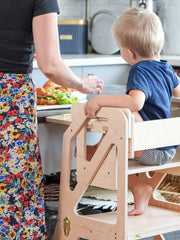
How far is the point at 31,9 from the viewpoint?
201cm

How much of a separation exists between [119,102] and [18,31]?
1.44 ft

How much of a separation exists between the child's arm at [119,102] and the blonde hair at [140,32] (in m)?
0.23

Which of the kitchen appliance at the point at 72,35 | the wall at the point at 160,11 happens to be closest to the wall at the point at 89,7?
the wall at the point at 160,11

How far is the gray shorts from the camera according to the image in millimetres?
2205

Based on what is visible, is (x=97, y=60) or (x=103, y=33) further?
(x=103, y=33)

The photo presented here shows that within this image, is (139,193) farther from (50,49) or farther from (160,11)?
(160,11)

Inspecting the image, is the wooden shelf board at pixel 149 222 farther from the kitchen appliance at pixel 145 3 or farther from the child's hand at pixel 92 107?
the kitchen appliance at pixel 145 3

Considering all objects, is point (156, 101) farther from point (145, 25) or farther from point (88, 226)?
point (88, 226)

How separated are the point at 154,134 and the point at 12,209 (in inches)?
23.3

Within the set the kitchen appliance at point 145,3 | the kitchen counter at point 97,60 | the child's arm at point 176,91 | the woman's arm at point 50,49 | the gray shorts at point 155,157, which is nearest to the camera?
the woman's arm at point 50,49

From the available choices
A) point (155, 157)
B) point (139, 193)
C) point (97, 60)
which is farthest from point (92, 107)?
point (97, 60)

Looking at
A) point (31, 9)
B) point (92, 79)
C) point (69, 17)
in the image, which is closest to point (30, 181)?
point (92, 79)

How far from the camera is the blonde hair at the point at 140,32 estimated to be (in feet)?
7.47

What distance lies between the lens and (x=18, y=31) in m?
2.06
